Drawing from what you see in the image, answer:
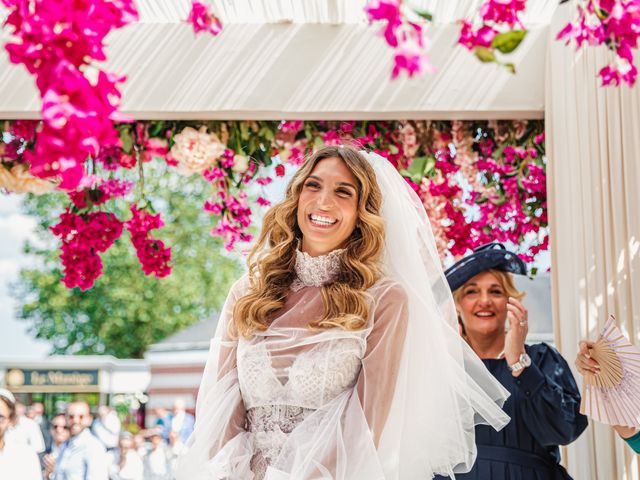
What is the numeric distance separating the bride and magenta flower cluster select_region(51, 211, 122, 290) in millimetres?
2439

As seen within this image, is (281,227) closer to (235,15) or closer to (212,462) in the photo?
(212,462)

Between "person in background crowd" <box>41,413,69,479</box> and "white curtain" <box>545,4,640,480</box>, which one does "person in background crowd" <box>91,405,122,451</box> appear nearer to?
"person in background crowd" <box>41,413,69,479</box>

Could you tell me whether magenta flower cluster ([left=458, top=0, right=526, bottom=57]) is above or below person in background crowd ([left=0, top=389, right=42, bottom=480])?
above

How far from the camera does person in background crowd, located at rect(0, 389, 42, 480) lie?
6.31m

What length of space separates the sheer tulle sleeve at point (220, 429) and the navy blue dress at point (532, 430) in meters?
1.05

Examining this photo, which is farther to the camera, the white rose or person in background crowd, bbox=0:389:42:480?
person in background crowd, bbox=0:389:42:480

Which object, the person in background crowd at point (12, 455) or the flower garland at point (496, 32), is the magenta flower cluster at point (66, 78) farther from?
the person in background crowd at point (12, 455)

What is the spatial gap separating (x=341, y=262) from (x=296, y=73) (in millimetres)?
1823

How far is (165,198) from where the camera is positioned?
2189 centimetres

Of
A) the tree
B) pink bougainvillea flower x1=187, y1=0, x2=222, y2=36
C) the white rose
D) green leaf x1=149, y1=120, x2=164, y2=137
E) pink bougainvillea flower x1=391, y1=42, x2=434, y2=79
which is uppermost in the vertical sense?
the tree

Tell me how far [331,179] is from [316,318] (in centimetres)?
47

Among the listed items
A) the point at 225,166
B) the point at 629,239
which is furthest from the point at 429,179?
the point at 629,239

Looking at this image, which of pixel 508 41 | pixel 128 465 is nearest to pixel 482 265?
pixel 508 41

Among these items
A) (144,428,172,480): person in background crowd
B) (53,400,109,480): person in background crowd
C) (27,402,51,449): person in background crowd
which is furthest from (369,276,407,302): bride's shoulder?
(27,402,51,449): person in background crowd
